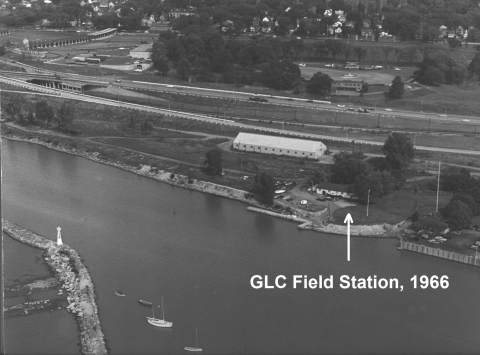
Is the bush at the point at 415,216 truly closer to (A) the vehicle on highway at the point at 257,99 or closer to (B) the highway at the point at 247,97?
(B) the highway at the point at 247,97

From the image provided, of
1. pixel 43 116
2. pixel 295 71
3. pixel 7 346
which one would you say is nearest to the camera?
pixel 7 346

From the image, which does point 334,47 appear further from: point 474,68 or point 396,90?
point 396,90

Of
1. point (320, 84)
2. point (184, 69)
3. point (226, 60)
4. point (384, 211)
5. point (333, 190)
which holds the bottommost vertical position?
point (384, 211)

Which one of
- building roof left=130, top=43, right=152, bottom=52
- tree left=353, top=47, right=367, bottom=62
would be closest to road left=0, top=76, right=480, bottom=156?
building roof left=130, top=43, right=152, bottom=52

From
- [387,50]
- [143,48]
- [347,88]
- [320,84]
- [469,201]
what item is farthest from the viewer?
[143,48]

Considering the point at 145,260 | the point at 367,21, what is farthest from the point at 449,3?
the point at 145,260

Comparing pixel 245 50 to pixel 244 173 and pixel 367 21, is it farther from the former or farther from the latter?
pixel 244 173

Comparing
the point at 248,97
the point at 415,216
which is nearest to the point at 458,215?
the point at 415,216

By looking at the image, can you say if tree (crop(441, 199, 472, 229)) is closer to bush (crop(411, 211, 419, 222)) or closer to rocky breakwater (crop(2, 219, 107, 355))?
bush (crop(411, 211, 419, 222))
